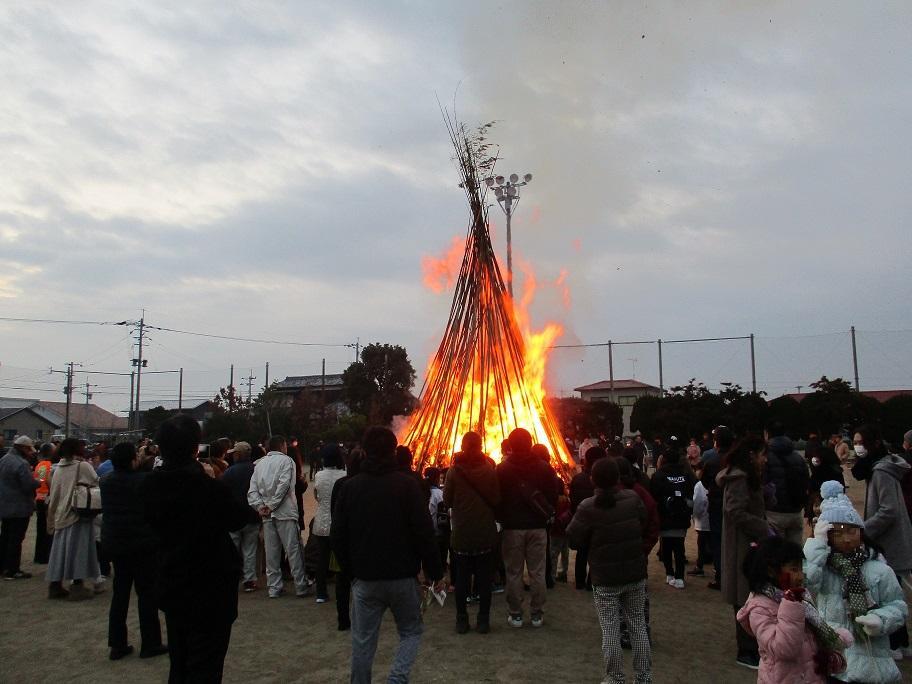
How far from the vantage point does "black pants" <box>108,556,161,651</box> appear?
523 cm

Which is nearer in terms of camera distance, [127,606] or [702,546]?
[127,606]

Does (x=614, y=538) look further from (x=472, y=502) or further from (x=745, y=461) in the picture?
(x=472, y=502)

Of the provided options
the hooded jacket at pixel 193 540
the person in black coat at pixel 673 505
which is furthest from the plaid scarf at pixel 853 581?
the person in black coat at pixel 673 505

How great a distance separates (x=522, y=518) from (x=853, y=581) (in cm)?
262

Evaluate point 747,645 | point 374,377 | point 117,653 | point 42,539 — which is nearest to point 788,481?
point 747,645

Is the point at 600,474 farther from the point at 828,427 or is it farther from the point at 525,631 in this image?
the point at 828,427

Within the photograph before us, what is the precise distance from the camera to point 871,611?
3549mm

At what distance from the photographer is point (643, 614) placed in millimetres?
4320

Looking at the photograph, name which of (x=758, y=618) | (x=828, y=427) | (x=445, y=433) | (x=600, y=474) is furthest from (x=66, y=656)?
(x=828, y=427)

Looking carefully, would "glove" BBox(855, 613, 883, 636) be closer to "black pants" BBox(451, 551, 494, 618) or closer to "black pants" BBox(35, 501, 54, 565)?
"black pants" BBox(451, 551, 494, 618)

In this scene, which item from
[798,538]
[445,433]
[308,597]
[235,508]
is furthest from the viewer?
[445,433]

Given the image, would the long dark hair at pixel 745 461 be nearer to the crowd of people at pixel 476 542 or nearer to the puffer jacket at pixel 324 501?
the crowd of people at pixel 476 542

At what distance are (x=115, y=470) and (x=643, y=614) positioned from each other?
4248 mm

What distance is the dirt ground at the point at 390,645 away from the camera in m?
4.82
